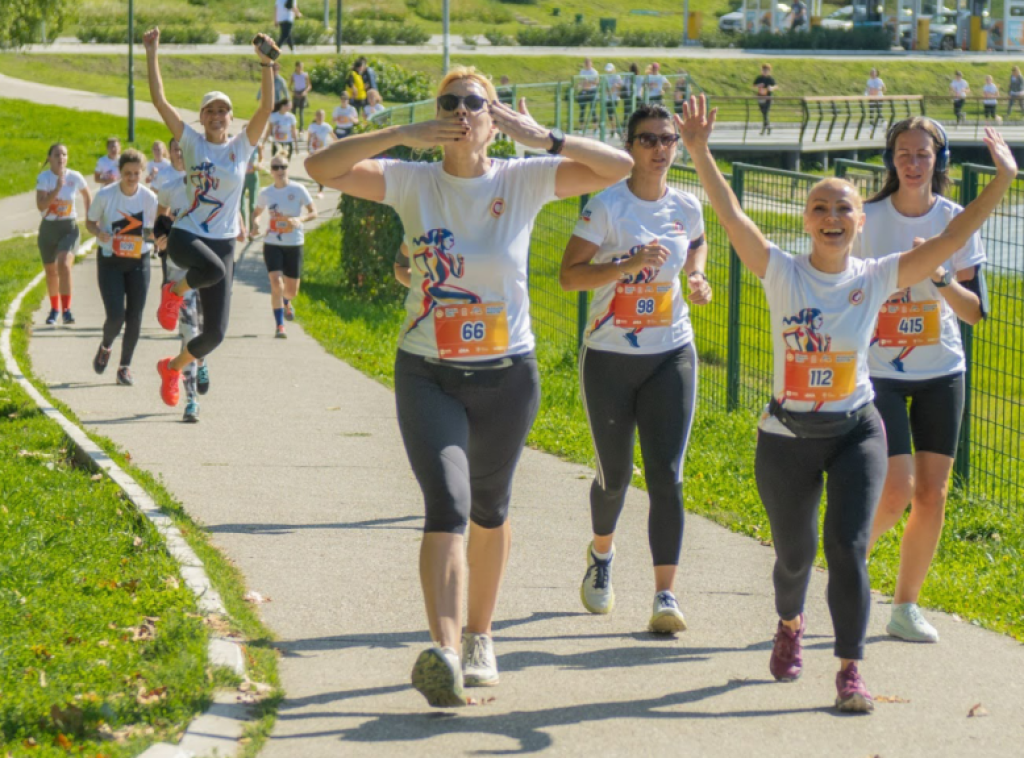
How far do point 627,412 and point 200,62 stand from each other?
154 ft

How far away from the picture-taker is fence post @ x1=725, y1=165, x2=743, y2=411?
11.3 meters

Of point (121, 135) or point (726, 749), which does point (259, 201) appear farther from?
point (121, 135)

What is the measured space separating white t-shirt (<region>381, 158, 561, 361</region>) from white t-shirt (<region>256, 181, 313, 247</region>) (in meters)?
10.8

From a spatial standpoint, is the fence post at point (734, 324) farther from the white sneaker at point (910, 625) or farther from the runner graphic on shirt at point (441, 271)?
the runner graphic on shirt at point (441, 271)

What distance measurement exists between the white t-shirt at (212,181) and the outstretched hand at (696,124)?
16.0ft

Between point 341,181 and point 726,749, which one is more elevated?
point 341,181

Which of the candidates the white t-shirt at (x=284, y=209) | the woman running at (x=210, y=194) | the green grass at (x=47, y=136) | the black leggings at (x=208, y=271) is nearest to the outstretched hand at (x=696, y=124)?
the woman running at (x=210, y=194)

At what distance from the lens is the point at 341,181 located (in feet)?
17.1

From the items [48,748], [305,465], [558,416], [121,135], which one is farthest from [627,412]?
[121,135]

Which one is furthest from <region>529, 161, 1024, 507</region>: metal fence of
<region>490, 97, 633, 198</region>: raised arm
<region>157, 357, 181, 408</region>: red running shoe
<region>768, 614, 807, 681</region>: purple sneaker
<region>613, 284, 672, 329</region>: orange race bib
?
<region>157, 357, 181, 408</region>: red running shoe

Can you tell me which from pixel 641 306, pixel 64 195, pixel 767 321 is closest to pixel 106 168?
pixel 64 195

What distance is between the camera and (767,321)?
11375 mm

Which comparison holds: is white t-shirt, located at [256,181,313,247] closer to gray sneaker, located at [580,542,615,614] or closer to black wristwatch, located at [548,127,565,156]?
gray sneaker, located at [580,542,615,614]

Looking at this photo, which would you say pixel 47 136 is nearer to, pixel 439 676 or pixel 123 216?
pixel 123 216
